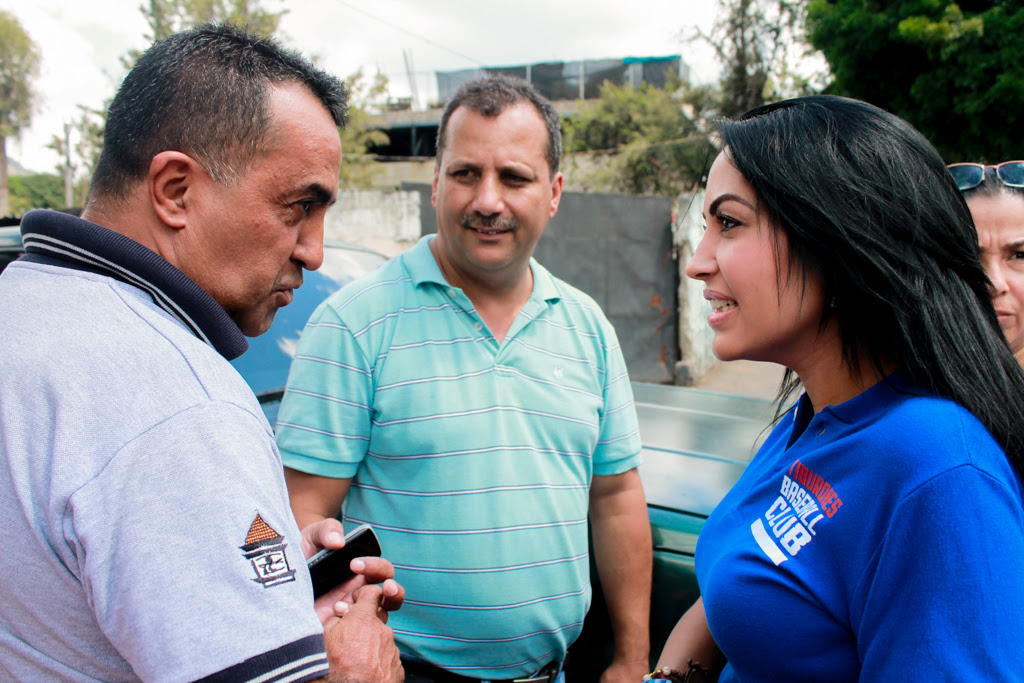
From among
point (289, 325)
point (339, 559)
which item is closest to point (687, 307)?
point (289, 325)

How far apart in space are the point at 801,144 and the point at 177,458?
3.69ft

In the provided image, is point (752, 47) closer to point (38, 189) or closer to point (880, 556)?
point (880, 556)

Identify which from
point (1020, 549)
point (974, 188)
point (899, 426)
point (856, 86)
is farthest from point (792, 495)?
point (856, 86)

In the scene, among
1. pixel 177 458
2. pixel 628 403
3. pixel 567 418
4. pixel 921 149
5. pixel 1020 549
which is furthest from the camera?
pixel 628 403

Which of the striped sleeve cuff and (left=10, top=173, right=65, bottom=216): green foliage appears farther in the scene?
(left=10, top=173, right=65, bottom=216): green foliage

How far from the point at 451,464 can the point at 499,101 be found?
109cm

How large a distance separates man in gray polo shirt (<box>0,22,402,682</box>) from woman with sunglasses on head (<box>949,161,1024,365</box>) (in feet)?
5.46

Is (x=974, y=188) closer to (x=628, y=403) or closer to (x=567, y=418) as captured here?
(x=628, y=403)

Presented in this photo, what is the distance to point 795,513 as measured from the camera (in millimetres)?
1164

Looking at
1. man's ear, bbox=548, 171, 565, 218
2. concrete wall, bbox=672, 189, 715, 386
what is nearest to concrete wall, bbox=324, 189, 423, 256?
concrete wall, bbox=672, 189, 715, 386

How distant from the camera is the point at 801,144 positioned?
123 cm

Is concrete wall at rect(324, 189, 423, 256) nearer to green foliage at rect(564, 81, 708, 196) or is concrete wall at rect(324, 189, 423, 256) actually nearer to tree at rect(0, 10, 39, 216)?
green foliage at rect(564, 81, 708, 196)

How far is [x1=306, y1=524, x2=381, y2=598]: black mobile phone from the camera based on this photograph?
130 centimetres

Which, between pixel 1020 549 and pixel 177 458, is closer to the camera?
pixel 177 458
